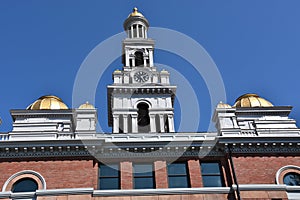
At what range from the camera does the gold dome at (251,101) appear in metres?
41.9

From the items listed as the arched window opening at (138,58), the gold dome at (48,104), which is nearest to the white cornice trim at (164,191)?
the gold dome at (48,104)

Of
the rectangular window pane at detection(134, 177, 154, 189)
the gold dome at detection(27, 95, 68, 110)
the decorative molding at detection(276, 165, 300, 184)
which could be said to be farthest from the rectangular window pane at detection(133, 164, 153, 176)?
the gold dome at detection(27, 95, 68, 110)

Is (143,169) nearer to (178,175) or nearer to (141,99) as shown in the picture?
(178,175)

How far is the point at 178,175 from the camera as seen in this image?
2606 cm

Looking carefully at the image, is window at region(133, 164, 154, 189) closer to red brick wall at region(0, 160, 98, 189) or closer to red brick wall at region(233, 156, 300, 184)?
red brick wall at region(0, 160, 98, 189)

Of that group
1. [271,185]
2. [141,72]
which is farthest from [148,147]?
[141,72]

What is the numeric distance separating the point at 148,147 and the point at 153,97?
15505 mm

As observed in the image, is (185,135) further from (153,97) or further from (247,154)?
(153,97)

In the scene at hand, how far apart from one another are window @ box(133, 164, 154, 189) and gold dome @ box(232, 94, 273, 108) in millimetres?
19041

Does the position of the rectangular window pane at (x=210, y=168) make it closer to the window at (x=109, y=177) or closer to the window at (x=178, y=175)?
the window at (x=178, y=175)

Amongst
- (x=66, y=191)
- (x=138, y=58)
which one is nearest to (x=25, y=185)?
(x=66, y=191)

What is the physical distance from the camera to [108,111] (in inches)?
1810

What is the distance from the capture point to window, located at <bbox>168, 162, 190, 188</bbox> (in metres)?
25.7

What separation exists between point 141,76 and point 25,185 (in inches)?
855
